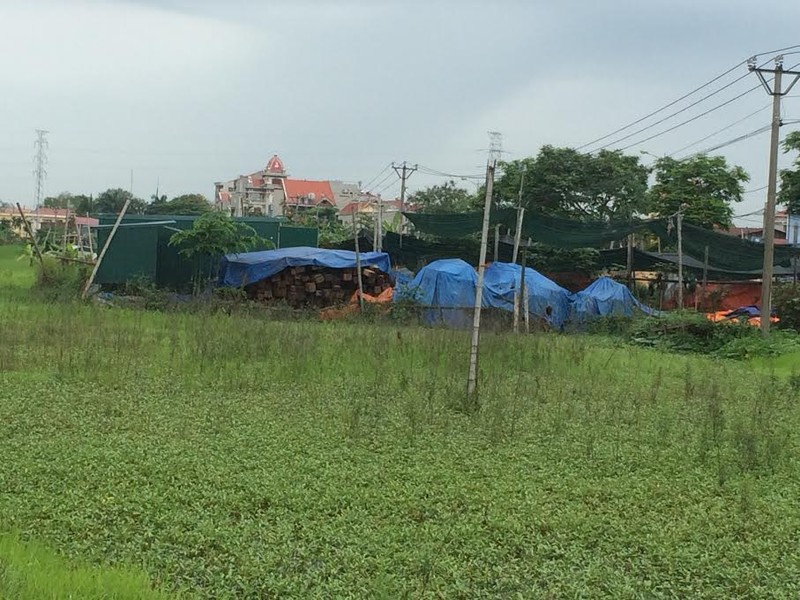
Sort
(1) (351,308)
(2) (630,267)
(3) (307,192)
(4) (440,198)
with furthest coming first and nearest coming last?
(3) (307,192) → (4) (440,198) → (2) (630,267) → (1) (351,308)

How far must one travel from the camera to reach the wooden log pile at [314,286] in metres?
15.5

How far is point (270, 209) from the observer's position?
64.1 meters

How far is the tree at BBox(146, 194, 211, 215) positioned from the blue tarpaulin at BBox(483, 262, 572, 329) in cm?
2957

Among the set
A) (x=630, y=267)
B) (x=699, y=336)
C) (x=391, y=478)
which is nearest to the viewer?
(x=391, y=478)

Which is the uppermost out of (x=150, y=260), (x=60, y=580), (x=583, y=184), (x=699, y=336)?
(x=583, y=184)

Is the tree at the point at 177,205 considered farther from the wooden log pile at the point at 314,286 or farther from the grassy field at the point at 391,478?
the grassy field at the point at 391,478

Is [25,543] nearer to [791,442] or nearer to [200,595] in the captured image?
[200,595]

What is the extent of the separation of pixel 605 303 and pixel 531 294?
161cm

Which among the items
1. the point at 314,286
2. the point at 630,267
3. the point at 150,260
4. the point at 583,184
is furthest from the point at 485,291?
the point at 583,184

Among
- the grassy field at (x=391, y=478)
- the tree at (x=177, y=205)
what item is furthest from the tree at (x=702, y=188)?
the tree at (x=177, y=205)

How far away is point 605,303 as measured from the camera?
15336mm

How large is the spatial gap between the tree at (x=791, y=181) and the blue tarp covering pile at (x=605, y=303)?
11.3 m

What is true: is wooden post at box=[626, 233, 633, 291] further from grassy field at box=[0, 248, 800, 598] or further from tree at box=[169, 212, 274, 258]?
grassy field at box=[0, 248, 800, 598]

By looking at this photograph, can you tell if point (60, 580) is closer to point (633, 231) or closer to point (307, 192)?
point (633, 231)
